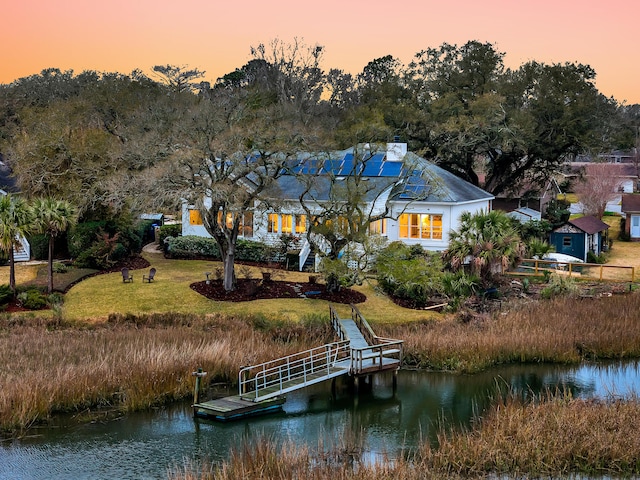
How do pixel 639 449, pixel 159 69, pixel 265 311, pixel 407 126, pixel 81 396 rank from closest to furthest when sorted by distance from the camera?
pixel 639 449, pixel 81 396, pixel 265 311, pixel 407 126, pixel 159 69

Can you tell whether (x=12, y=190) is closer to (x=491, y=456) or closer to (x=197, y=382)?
(x=197, y=382)

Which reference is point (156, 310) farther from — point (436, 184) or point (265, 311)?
point (436, 184)

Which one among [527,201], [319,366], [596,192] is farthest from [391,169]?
[596,192]

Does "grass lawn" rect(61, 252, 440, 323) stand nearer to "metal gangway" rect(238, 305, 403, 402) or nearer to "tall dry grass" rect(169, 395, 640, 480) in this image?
"metal gangway" rect(238, 305, 403, 402)

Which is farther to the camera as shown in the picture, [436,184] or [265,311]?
[436,184]

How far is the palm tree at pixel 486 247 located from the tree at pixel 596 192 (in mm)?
28045

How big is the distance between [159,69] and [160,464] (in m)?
57.8

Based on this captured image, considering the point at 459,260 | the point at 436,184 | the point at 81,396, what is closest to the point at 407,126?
the point at 436,184

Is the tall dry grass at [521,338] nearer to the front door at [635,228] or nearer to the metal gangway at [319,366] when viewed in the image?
the metal gangway at [319,366]

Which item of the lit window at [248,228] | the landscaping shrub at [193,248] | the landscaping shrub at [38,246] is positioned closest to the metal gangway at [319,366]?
the landscaping shrub at [193,248]

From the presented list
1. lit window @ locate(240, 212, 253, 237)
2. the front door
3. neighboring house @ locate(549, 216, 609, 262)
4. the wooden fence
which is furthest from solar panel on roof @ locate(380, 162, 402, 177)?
the front door

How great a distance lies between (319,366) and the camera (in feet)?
71.7

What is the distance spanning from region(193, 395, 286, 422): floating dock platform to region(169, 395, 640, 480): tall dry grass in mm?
2133

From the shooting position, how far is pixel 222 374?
2231cm
